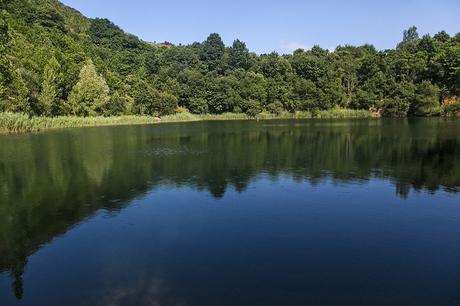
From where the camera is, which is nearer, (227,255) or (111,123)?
(227,255)

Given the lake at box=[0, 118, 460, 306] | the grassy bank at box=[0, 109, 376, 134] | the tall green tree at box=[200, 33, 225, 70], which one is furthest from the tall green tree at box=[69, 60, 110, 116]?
the tall green tree at box=[200, 33, 225, 70]

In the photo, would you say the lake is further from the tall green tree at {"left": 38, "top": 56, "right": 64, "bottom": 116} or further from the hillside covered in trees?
the hillside covered in trees

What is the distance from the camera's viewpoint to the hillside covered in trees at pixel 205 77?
79.6m

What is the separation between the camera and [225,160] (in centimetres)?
3050

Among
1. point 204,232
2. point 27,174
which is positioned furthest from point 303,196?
point 27,174

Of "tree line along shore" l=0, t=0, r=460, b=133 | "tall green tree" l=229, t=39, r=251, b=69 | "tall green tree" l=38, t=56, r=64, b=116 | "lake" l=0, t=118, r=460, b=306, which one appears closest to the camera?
"lake" l=0, t=118, r=460, b=306

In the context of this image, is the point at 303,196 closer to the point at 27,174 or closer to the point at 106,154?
the point at 27,174

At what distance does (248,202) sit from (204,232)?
174 inches

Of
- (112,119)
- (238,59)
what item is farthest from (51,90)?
(238,59)

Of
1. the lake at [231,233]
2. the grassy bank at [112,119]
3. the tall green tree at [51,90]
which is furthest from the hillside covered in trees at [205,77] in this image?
the lake at [231,233]

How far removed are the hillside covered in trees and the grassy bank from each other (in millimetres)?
2374

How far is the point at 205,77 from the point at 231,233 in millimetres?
105463

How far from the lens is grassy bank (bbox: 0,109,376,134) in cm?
5269

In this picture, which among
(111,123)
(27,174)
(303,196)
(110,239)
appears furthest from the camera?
(111,123)
